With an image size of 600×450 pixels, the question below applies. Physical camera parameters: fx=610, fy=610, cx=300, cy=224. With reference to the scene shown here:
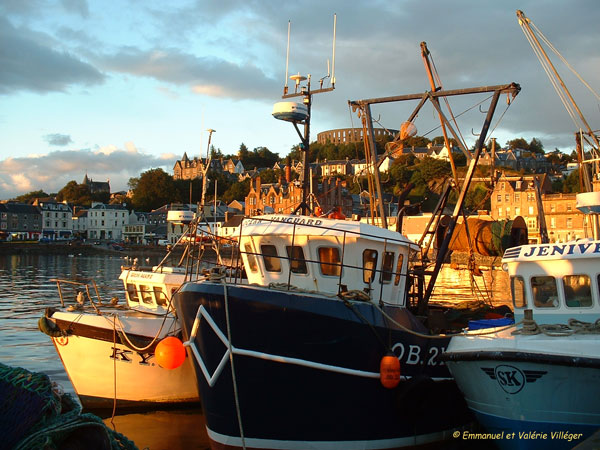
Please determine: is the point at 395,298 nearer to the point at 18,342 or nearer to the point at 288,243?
the point at 288,243

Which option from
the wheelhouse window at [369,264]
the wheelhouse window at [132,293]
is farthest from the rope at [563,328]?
the wheelhouse window at [132,293]

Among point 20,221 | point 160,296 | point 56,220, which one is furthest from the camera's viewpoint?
point 56,220

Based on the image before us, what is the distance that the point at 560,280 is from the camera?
12109 mm

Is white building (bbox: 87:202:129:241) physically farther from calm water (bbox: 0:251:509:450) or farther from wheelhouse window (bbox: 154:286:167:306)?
wheelhouse window (bbox: 154:286:167:306)

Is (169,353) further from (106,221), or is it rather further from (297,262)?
(106,221)

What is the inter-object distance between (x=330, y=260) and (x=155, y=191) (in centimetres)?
14082

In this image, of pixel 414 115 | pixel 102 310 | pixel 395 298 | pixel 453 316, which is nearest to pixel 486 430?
pixel 395 298

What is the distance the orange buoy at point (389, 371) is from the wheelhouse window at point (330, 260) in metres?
2.08

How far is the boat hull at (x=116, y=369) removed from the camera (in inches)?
572

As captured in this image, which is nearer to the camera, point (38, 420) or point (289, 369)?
point (38, 420)

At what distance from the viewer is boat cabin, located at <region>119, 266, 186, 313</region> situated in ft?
54.1

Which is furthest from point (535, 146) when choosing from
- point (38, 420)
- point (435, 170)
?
point (38, 420)

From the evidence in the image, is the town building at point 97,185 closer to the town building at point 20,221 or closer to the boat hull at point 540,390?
the town building at point 20,221

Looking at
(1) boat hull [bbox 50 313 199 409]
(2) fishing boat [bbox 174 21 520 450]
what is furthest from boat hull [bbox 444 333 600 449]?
(1) boat hull [bbox 50 313 199 409]
